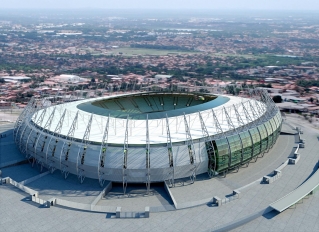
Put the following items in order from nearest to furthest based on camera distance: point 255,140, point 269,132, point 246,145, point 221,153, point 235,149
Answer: point 221,153, point 235,149, point 246,145, point 255,140, point 269,132

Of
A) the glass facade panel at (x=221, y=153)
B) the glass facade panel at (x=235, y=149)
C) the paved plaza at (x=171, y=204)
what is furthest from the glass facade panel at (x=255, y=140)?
the glass facade panel at (x=221, y=153)

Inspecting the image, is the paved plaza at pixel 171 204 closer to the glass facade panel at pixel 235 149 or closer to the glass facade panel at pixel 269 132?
the glass facade panel at pixel 235 149

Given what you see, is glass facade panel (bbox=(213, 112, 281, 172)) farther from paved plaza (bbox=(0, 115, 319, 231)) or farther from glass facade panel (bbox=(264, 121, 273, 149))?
paved plaza (bbox=(0, 115, 319, 231))

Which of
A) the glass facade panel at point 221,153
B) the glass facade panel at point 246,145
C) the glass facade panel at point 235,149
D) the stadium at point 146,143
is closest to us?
the stadium at point 146,143

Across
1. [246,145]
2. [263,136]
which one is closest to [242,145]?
[246,145]

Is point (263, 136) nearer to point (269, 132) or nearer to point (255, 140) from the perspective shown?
point (269, 132)

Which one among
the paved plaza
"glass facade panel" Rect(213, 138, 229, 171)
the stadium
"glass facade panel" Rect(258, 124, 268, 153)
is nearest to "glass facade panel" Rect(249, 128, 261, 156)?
the stadium
